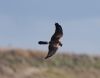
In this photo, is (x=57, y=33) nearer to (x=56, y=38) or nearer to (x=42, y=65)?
(x=56, y=38)

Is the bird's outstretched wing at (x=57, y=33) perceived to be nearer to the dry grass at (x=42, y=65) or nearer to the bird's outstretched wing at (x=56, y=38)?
the bird's outstretched wing at (x=56, y=38)

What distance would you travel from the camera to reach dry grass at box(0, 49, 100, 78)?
1652 inches

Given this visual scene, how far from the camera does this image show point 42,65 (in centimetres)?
4441

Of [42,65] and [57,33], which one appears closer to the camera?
[57,33]

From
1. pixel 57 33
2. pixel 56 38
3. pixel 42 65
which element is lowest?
pixel 56 38

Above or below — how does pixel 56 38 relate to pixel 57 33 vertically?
below

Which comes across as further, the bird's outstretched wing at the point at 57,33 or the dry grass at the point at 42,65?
the dry grass at the point at 42,65

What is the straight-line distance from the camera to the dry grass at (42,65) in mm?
41969

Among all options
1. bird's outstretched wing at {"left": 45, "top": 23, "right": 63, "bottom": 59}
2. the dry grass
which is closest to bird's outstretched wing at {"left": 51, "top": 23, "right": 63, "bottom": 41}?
bird's outstretched wing at {"left": 45, "top": 23, "right": 63, "bottom": 59}

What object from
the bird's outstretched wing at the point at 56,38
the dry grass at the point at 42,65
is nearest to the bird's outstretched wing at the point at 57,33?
the bird's outstretched wing at the point at 56,38

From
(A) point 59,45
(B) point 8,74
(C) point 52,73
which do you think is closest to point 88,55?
(C) point 52,73

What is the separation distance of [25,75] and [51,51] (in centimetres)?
2868

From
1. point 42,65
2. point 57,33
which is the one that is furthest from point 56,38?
point 42,65

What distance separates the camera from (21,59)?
43812mm
